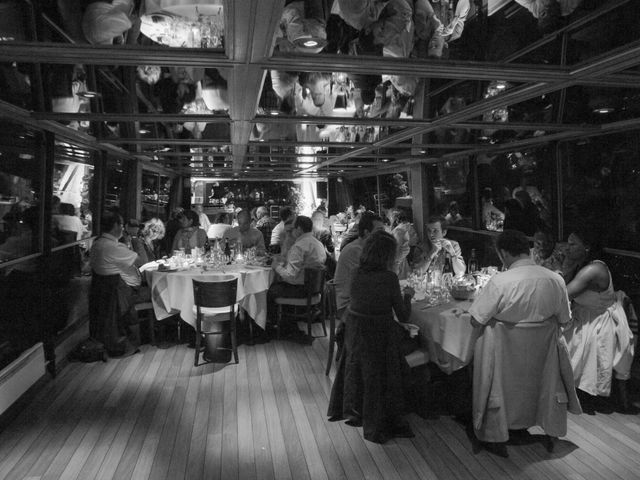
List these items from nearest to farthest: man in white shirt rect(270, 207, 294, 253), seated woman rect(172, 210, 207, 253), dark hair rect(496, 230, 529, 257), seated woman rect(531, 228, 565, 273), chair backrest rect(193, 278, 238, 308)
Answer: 1. dark hair rect(496, 230, 529, 257)
2. seated woman rect(531, 228, 565, 273)
3. chair backrest rect(193, 278, 238, 308)
4. seated woman rect(172, 210, 207, 253)
5. man in white shirt rect(270, 207, 294, 253)

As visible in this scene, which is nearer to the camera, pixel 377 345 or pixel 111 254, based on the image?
pixel 377 345

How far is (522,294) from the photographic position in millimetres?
3018

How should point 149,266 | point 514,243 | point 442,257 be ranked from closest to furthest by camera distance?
1. point 514,243
2. point 442,257
3. point 149,266

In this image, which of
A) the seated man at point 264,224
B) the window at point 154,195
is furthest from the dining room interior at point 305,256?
the seated man at point 264,224

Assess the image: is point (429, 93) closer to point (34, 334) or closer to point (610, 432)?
point (610, 432)

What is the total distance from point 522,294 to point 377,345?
106 centimetres

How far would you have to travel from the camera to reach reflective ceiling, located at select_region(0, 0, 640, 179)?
1942 mm

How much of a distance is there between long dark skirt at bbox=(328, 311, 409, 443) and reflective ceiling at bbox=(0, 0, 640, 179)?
5.21 feet

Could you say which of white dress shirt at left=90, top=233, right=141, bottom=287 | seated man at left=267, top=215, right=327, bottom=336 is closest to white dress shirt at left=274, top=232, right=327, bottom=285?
seated man at left=267, top=215, right=327, bottom=336

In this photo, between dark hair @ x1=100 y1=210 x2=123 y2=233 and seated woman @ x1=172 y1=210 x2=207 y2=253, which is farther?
seated woman @ x1=172 y1=210 x2=207 y2=253

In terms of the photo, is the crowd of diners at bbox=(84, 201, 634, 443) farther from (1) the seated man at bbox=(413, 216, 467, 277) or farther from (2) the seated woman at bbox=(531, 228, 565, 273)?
(1) the seated man at bbox=(413, 216, 467, 277)

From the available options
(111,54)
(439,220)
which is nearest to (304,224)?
(439,220)

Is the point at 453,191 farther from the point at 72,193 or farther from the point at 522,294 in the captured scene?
the point at 72,193

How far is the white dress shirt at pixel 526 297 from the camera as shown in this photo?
3012mm
